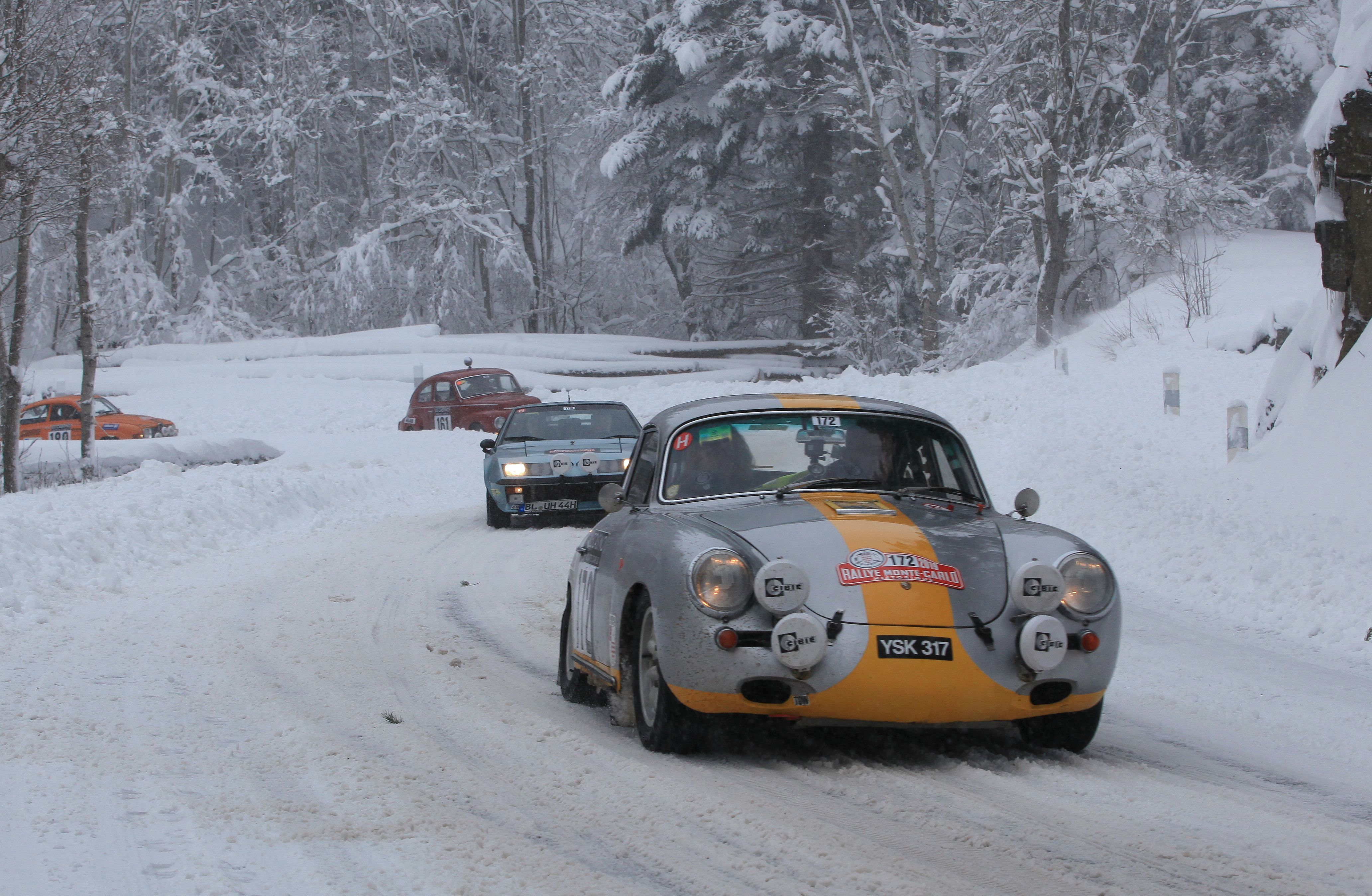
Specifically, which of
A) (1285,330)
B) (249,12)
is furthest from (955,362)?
(249,12)

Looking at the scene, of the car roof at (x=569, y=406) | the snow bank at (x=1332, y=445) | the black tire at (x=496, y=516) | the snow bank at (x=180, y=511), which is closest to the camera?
the snow bank at (x=180, y=511)

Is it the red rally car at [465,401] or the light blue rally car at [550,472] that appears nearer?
the light blue rally car at [550,472]

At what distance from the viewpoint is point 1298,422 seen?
43.3 ft

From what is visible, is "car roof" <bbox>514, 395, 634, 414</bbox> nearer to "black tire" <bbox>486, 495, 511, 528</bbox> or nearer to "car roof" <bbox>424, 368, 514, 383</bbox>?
"black tire" <bbox>486, 495, 511, 528</bbox>

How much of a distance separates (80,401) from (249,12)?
34.6m

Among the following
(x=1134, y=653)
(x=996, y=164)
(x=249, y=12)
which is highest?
(x=249, y=12)

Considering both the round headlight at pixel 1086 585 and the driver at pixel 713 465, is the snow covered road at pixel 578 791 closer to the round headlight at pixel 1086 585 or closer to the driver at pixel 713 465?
the round headlight at pixel 1086 585

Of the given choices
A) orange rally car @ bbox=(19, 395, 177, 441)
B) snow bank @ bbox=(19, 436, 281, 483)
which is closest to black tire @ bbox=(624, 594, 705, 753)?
snow bank @ bbox=(19, 436, 281, 483)

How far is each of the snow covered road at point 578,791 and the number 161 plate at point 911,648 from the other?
0.43 metres

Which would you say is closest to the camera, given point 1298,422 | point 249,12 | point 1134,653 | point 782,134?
point 1134,653

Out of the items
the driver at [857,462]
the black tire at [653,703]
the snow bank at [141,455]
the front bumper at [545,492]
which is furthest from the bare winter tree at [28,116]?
the black tire at [653,703]

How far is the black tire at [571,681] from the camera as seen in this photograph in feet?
22.5

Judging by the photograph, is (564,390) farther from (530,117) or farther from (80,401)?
(530,117)

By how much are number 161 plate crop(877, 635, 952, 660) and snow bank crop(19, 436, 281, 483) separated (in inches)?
782
